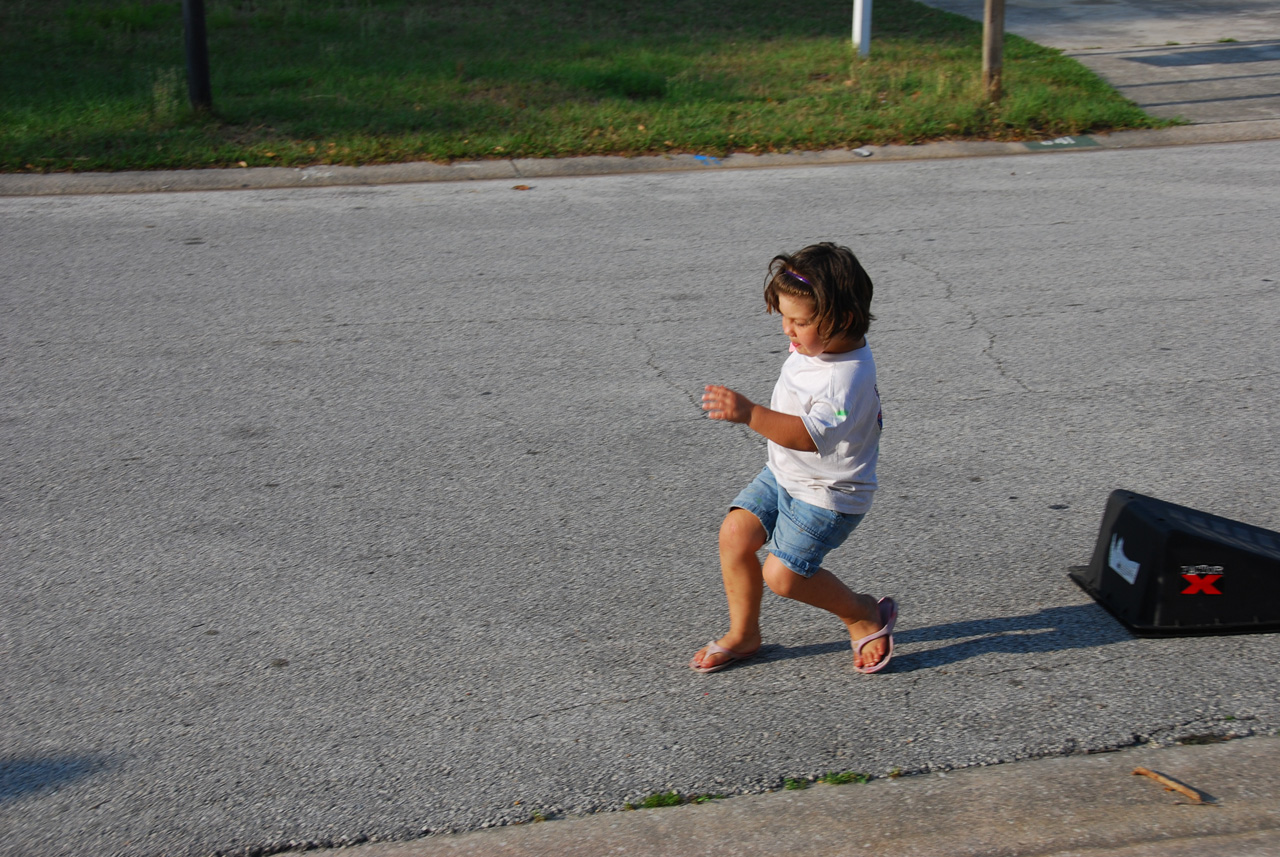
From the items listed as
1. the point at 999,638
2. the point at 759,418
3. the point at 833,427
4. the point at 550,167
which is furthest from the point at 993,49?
the point at 759,418

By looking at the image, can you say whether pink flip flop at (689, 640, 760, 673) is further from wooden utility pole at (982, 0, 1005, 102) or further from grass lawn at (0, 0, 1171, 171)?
wooden utility pole at (982, 0, 1005, 102)

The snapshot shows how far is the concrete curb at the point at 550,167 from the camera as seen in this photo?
893cm

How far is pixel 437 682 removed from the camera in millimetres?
3459

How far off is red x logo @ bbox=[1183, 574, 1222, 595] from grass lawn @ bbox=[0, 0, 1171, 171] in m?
6.82

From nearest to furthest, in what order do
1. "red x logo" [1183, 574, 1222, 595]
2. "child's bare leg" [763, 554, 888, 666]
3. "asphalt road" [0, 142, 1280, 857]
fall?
"asphalt road" [0, 142, 1280, 857] → "child's bare leg" [763, 554, 888, 666] → "red x logo" [1183, 574, 1222, 595]

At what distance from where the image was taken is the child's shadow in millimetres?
3598

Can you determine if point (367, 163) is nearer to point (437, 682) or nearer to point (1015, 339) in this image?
point (1015, 339)

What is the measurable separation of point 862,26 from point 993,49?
88.8 inches

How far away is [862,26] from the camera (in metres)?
12.5

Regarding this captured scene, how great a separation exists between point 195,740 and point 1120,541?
9.07 feet

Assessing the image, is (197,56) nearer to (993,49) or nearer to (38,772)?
(993,49)

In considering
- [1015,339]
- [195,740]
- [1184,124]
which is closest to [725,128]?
[1184,124]

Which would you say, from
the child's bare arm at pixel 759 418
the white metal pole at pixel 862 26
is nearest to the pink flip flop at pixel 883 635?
the child's bare arm at pixel 759 418

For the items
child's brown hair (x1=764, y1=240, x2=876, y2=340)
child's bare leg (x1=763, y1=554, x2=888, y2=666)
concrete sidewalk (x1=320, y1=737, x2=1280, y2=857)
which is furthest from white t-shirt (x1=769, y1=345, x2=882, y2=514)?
concrete sidewalk (x1=320, y1=737, x2=1280, y2=857)
